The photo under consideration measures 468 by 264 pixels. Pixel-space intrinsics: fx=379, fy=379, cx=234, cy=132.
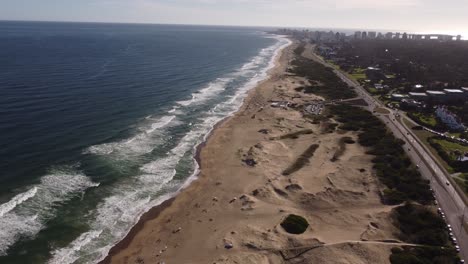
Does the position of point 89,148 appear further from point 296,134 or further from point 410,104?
point 410,104

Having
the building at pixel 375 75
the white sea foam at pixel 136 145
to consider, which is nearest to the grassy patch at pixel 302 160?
the white sea foam at pixel 136 145

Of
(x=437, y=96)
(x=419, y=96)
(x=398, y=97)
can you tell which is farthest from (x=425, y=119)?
(x=437, y=96)

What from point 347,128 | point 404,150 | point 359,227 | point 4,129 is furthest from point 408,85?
point 4,129

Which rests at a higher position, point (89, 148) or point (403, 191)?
point (89, 148)

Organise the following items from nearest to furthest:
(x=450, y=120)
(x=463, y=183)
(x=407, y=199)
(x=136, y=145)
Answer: (x=407, y=199) < (x=463, y=183) < (x=136, y=145) < (x=450, y=120)

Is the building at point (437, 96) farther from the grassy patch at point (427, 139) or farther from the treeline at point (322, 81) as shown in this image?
the grassy patch at point (427, 139)
